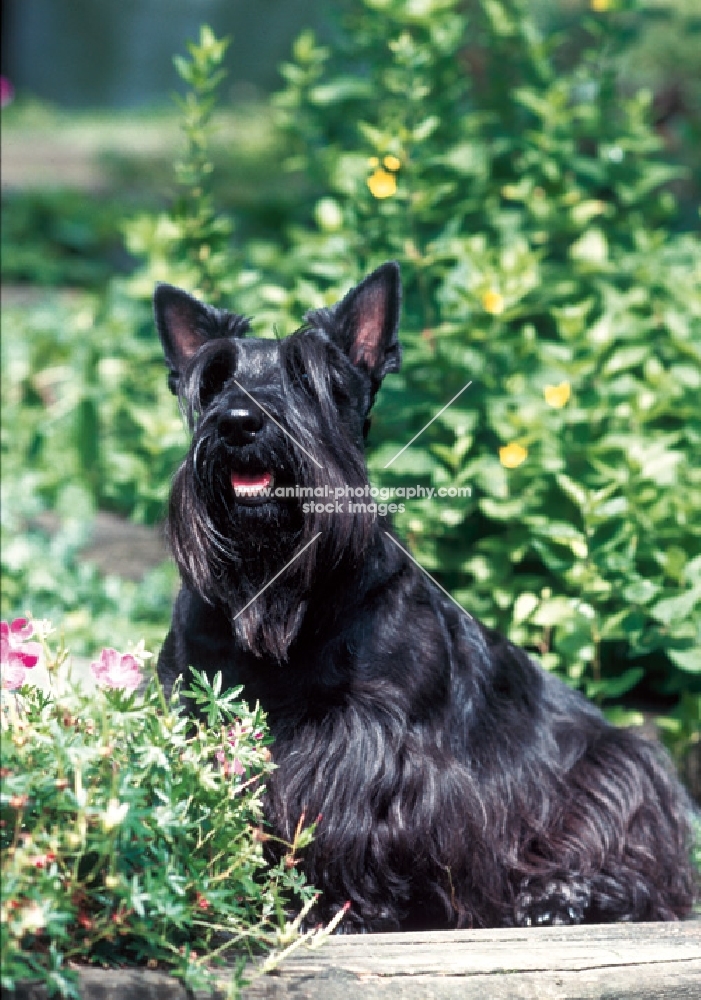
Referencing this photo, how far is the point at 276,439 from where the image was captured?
2875 mm

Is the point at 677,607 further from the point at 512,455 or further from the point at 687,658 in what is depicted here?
the point at 512,455

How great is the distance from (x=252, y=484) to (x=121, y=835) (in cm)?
85

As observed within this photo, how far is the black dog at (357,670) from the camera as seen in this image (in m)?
2.97

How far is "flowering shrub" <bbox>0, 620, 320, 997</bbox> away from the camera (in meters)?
2.28

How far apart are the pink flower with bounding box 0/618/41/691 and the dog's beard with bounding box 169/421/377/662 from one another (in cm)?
47

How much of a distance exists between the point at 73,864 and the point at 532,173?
4.12 m

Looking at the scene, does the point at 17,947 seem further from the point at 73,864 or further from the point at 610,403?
the point at 610,403

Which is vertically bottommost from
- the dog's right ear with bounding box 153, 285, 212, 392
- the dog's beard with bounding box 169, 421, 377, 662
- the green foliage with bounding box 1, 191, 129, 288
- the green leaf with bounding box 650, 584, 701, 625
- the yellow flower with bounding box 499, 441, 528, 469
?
the green leaf with bounding box 650, 584, 701, 625

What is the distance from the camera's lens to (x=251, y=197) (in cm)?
1193

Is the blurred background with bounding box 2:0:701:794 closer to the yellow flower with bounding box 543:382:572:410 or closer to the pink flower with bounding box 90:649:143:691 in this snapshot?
the yellow flower with bounding box 543:382:572:410

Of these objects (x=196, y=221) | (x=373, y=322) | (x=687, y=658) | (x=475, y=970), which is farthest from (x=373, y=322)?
(x=196, y=221)

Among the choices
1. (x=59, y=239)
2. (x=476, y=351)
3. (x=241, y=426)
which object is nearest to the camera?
(x=241, y=426)

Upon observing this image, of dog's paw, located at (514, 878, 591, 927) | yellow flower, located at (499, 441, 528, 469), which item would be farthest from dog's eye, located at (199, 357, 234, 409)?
yellow flower, located at (499, 441, 528, 469)


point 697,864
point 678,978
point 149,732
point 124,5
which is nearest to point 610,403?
point 697,864
